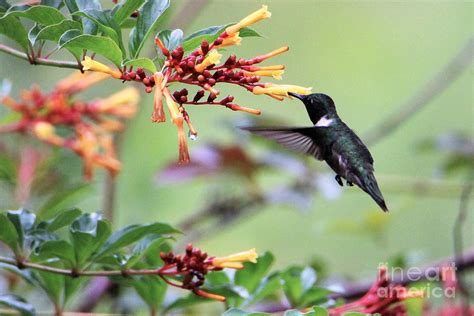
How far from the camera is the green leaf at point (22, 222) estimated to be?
1.19 meters

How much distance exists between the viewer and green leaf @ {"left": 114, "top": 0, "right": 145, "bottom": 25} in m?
1.10

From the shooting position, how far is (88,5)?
1.11m

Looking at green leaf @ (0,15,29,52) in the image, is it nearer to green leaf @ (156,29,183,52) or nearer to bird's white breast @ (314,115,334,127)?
green leaf @ (156,29,183,52)

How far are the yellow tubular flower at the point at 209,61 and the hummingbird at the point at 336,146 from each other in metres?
0.40

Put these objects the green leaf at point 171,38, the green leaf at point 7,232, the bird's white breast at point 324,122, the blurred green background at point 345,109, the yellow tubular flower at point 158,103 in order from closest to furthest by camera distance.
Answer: the yellow tubular flower at point 158,103
the green leaf at point 171,38
the green leaf at point 7,232
the bird's white breast at point 324,122
the blurred green background at point 345,109

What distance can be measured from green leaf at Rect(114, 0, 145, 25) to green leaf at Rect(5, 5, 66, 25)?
2.9 inches

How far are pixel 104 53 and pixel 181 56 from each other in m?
0.10

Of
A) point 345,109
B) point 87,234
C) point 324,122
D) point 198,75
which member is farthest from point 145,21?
point 345,109

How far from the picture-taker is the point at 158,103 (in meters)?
0.97

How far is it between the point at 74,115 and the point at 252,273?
0.60 m

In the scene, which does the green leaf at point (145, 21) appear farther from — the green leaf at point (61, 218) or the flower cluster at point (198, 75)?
the green leaf at point (61, 218)

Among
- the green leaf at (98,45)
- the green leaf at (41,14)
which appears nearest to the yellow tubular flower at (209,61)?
the green leaf at (98,45)

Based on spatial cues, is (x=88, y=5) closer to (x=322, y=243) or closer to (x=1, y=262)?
(x=1, y=262)

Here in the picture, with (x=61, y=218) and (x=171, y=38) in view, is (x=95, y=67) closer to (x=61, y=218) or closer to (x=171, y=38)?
(x=171, y=38)
